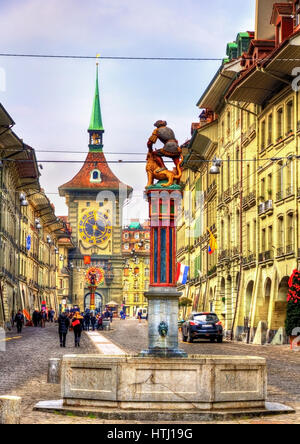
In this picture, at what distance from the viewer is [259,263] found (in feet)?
154

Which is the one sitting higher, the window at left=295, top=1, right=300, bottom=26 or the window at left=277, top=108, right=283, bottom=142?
the window at left=295, top=1, right=300, bottom=26

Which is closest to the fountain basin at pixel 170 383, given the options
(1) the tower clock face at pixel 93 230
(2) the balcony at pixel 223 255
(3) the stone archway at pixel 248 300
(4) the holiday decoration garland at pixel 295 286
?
(4) the holiday decoration garland at pixel 295 286

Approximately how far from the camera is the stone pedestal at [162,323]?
49.5 ft

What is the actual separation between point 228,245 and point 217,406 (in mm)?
42638

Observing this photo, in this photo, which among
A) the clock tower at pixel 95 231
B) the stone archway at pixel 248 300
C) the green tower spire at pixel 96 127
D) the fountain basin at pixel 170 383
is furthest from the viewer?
the green tower spire at pixel 96 127

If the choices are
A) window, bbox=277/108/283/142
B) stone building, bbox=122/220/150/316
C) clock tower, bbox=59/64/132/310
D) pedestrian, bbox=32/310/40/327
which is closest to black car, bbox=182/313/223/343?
window, bbox=277/108/283/142

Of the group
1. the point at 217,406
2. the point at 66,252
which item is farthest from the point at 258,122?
the point at 66,252

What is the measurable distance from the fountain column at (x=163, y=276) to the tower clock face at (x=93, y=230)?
121518 millimetres

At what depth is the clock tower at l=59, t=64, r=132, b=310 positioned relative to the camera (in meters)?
136

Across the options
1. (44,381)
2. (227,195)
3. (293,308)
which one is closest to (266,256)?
(293,308)

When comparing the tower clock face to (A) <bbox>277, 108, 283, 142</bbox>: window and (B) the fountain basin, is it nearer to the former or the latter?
(A) <bbox>277, 108, 283, 142</bbox>: window

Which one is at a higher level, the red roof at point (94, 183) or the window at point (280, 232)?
the red roof at point (94, 183)

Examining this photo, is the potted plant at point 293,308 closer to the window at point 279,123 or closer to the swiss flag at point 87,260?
the window at point 279,123

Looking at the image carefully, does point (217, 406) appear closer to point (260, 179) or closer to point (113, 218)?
point (260, 179)
